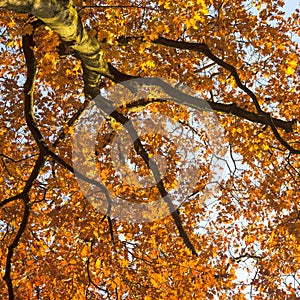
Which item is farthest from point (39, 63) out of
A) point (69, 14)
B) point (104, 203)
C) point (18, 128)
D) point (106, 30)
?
point (69, 14)

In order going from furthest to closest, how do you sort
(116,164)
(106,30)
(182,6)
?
(116,164), (182,6), (106,30)

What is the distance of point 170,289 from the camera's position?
9719 millimetres

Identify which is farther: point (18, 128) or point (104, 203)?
point (18, 128)

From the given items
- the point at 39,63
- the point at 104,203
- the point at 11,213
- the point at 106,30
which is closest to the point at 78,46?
the point at 106,30

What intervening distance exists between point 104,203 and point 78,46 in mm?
4545

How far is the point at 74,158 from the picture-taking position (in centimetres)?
1101

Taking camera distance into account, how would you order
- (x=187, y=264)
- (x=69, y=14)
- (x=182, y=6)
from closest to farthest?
(x=69, y=14) < (x=182, y=6) < (x=187, y=264)

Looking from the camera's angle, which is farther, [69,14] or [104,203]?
[104,203]

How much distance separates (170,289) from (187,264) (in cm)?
78

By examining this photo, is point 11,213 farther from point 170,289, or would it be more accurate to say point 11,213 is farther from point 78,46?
point 78,46

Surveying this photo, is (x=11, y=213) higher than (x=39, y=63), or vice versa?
(x=39, y=63)

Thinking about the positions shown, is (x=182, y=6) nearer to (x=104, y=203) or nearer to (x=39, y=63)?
(x=39, y=63)

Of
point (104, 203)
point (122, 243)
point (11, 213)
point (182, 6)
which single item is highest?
point (182, 6)

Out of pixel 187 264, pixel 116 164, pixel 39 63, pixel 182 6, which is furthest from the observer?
pixel 116 164
